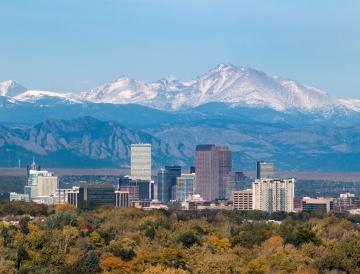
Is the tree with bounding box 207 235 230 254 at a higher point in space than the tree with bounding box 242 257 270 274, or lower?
higher

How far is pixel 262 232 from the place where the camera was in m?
86.6

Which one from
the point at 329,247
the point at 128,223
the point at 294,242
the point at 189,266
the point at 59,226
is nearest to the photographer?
the point at 189,266

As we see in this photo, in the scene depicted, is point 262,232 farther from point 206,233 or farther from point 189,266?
point 189,266

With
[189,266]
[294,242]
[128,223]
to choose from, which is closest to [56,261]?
[189,266]

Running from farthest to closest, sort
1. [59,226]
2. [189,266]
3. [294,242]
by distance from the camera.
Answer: [59,226]
[294,242]
[189,266]

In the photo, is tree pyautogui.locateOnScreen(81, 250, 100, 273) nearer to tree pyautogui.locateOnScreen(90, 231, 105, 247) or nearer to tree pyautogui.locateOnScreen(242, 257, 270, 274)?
tree pyautogui.locateOnScreen(242, 257, 270, 274)

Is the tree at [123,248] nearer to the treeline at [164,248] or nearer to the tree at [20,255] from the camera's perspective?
the treeline at [164,248]

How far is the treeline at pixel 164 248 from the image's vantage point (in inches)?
2398

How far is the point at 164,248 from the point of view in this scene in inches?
2648

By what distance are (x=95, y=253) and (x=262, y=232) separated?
23.1 metres

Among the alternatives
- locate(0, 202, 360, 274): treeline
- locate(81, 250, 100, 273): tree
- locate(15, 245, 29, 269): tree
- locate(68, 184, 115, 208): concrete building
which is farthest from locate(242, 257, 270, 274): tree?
locate(68, 184, 115, 208): concrete building

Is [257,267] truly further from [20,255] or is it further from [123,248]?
[20,255]

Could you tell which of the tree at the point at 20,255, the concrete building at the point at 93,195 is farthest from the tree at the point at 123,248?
the concrete building at the point at 93,195

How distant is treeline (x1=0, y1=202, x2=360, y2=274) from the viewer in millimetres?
60906
